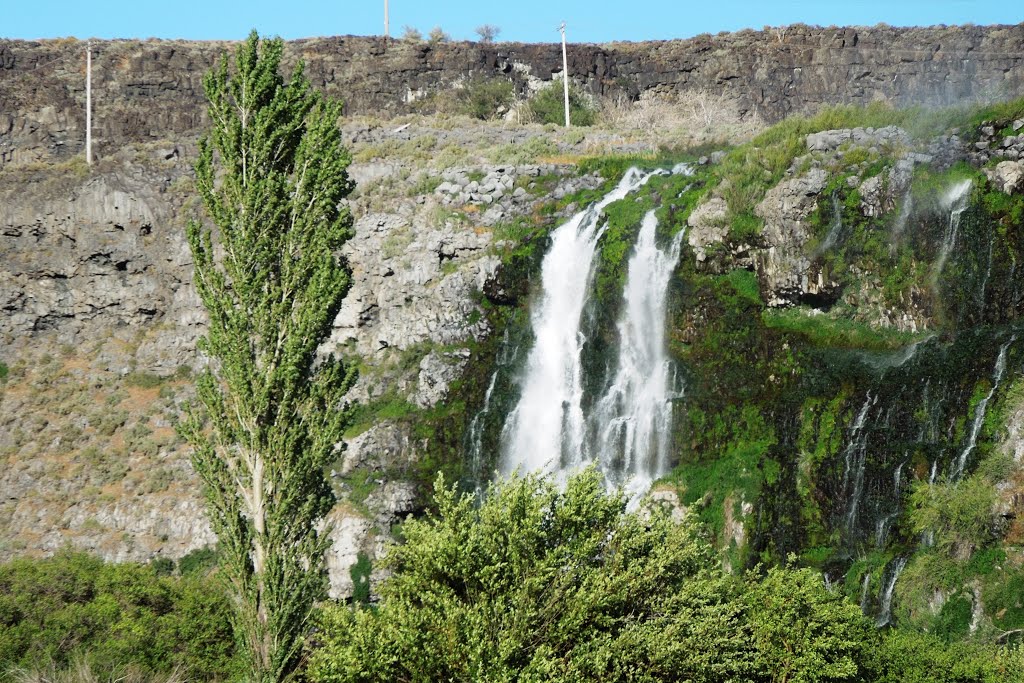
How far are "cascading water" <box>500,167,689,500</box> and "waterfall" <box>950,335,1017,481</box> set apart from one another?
975 centimetres

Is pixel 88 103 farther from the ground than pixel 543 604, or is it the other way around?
pixel 88 103

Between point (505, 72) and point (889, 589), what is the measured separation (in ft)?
149

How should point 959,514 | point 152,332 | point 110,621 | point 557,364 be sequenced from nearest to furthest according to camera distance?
point 110,621
point 959,514
point 557,364
point 152,332

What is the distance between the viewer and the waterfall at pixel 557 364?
46.1 m

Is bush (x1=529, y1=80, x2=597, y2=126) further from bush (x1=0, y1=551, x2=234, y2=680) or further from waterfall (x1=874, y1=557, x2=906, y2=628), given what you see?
bush (x1=0, y1=551, x2=234, y2=680)

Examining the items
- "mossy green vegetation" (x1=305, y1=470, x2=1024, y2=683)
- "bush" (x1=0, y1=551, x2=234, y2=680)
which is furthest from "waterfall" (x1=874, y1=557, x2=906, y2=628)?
"bush" (x1=0, y1=551, x2=234, y2=680)

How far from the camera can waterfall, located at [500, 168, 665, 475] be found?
151 feet

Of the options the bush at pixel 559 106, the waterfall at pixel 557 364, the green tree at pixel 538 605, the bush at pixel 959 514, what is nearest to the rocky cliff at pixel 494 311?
the bush at pixel 959 514

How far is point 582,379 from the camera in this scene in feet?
154

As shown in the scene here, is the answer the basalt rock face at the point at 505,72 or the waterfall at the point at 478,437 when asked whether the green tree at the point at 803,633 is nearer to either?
the waterfall at the point at 478,437

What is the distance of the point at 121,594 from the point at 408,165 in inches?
1196

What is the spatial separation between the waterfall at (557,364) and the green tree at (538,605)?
20.8 metres

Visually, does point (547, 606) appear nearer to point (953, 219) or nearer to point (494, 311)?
point (953, 219)

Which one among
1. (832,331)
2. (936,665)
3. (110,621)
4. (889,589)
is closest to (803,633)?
(936,665)
